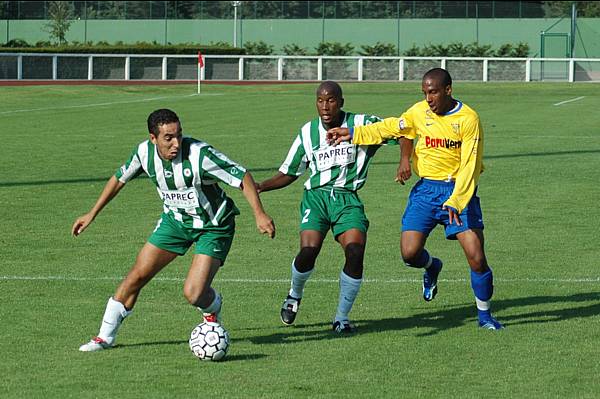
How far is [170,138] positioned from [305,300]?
2.65m

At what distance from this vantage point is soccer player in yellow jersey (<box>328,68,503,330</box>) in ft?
29.7

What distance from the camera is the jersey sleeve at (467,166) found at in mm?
9039

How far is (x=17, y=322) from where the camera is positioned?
30.8 ft

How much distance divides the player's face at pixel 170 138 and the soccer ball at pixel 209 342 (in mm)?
1163

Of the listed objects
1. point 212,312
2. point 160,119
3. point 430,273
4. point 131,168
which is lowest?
point 212,312

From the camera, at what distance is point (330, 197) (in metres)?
9.38

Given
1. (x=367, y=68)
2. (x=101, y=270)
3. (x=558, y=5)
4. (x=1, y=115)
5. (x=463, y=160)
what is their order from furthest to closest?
1. (x=558, y=5)
2. (x=367, y=68)
3. (x=1, y=115)
4. (x=101, y=270)
5. (x=463, y=160)

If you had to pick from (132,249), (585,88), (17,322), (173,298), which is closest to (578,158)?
(132,249)

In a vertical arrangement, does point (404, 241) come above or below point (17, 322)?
above

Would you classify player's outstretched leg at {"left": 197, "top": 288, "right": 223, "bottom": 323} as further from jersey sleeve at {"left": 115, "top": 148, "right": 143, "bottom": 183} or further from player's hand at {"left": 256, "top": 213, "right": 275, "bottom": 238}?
jersey sleeve at {"left": 115, "top": 148, "right": 143, "bottom": 183}

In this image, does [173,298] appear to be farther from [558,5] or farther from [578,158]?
[558,5]

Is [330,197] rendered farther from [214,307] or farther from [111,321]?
[111,321]

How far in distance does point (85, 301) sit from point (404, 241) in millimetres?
2732

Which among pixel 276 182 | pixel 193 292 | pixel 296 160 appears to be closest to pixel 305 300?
pixel 276 182
